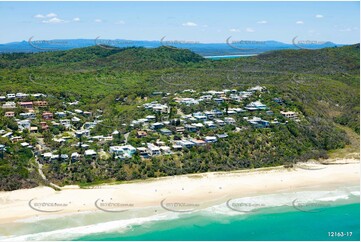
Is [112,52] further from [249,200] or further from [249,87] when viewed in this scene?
[249,200]

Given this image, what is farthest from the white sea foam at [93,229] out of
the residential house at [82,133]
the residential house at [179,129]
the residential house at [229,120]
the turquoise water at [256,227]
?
the residential house at [229,120]

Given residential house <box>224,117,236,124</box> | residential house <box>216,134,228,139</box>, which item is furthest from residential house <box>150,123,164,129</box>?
residential house <box>224,117,236,124</box>

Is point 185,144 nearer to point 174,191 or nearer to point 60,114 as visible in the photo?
point 174,191

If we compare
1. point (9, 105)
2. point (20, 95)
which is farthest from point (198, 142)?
point (20, 95)

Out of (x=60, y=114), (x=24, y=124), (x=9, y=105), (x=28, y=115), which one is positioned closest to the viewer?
(x=24, y=124)

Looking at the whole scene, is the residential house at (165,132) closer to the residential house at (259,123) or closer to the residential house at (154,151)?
the residential house at (154,151)

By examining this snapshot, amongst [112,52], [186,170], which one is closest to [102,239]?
[186,170]
